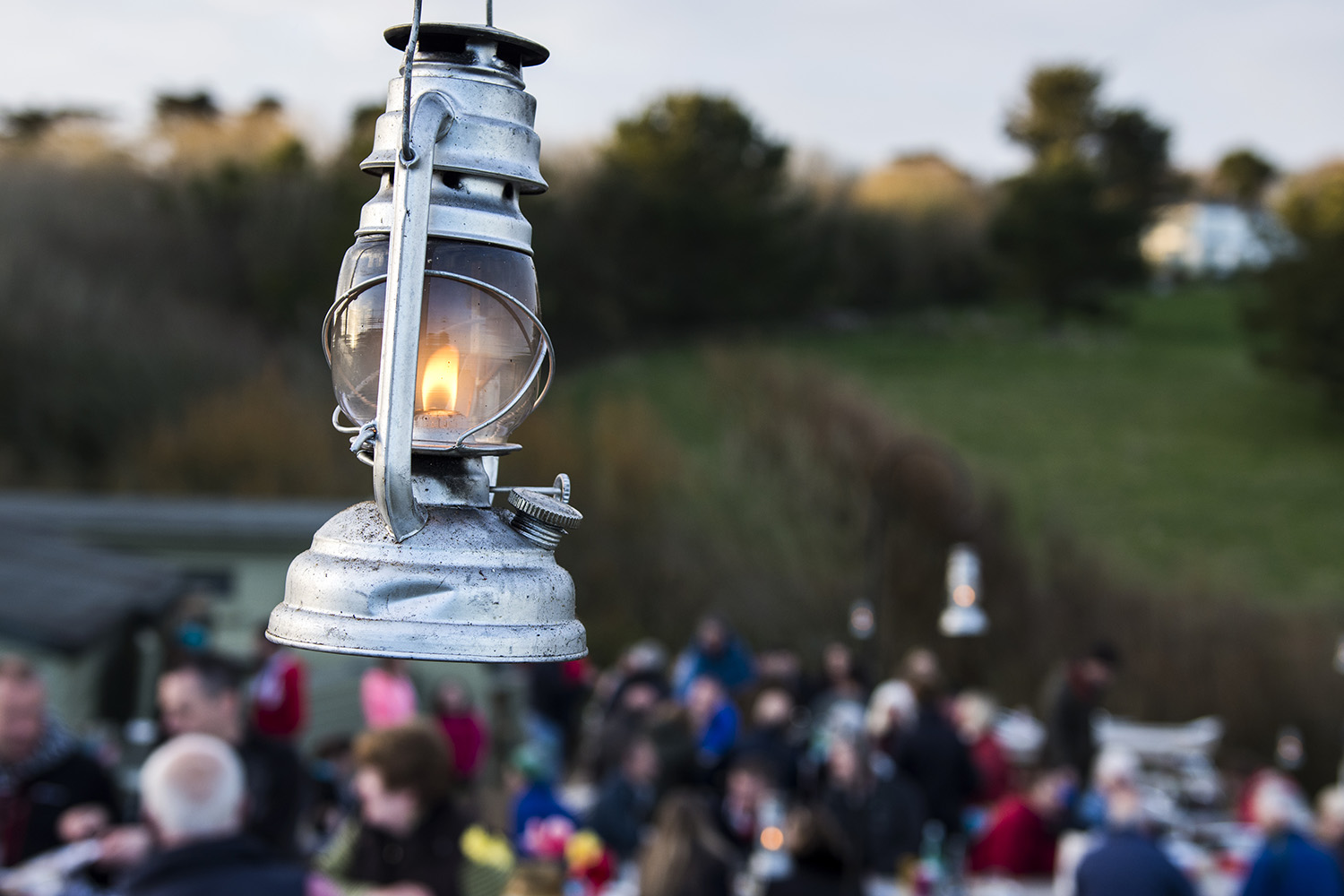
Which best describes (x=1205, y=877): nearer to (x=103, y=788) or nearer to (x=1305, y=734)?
(x=103, y=788)

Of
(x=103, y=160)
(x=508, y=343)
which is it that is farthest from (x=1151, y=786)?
(x=103, y=160)

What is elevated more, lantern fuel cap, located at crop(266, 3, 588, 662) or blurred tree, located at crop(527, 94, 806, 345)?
blurred tree, located at crop(527, 94, 806, 345)

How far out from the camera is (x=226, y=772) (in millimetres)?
2961

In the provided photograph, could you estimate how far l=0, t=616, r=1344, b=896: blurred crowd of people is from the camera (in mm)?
3873

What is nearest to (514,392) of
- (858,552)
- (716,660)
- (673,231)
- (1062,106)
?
(716,660)

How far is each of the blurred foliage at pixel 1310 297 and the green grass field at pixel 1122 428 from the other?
193cm

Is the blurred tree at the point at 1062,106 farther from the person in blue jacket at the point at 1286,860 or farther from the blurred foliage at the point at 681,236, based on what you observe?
the person in blue jacket at the point at 1286,860

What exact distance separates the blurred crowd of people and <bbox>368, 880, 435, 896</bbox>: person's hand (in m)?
0.02

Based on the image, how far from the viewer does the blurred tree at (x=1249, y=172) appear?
3131 inches

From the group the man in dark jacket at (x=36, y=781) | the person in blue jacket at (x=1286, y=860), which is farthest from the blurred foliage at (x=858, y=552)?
the man in dark jacket at (x=36, y=781)

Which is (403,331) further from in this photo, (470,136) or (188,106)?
(188,106)

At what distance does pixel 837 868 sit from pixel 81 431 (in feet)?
59.5

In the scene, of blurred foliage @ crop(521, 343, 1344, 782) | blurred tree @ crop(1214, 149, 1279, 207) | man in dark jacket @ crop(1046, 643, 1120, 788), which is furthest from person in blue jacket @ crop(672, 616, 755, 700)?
blurred tree @ crop(1214, 149, 1279, 207)

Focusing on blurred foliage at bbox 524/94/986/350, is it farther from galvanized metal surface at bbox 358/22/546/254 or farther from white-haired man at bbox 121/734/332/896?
galvanized metal surface at bbox 358/22/546/254
